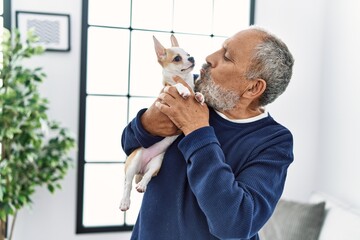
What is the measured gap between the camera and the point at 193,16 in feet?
10.7

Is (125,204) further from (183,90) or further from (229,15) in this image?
(229,15)

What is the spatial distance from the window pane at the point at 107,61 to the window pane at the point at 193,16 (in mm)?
441

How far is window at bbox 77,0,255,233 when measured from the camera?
9.96ft

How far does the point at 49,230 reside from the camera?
2957 millimetres

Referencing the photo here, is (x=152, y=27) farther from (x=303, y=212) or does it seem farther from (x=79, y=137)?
(x=303, y=212)

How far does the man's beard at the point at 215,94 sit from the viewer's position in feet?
3.70

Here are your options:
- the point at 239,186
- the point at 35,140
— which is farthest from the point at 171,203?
the point at 35,140

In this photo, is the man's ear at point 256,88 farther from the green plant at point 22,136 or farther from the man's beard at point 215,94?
the green plant at point 22,136

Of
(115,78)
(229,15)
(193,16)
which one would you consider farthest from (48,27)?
(229,15)

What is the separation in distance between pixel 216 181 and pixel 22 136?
1922 mm

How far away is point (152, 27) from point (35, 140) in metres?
1.25

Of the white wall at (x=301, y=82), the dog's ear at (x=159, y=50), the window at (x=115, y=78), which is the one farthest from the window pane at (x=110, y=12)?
the dog's ear at (x=159, y=50)

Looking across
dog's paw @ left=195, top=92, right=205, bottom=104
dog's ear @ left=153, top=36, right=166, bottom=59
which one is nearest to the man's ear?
dog's paw @ left=195, top=92, right=205, bottom=104

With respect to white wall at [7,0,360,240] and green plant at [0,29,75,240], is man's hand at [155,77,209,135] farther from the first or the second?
white wall at [7,0,360,240]
